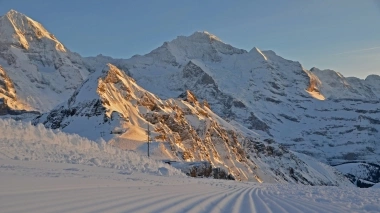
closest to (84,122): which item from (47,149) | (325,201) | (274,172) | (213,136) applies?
(213,136)

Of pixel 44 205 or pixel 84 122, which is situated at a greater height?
pixel 84 122

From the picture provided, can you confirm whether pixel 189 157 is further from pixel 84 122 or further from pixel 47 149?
pixel 47 149

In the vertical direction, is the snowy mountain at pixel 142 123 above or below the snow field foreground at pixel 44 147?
above

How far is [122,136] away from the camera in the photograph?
7575 cm

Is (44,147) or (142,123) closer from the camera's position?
(44,147)

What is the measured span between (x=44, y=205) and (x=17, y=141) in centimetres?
1681

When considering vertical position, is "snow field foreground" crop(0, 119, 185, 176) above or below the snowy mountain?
below

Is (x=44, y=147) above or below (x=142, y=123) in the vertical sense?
below

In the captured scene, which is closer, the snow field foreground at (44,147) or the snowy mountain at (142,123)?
the snow field foreground at (44,147)

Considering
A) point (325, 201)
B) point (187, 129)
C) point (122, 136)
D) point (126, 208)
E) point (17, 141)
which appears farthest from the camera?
point (187, 129)

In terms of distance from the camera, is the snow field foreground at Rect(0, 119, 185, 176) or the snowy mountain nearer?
the snow field foreground at Rect(0, 119, 185, 176)

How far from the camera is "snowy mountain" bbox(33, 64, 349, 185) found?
79381 millimetres

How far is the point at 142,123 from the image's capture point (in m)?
A: 91.6

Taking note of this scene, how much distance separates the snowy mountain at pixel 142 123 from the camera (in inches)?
3125
